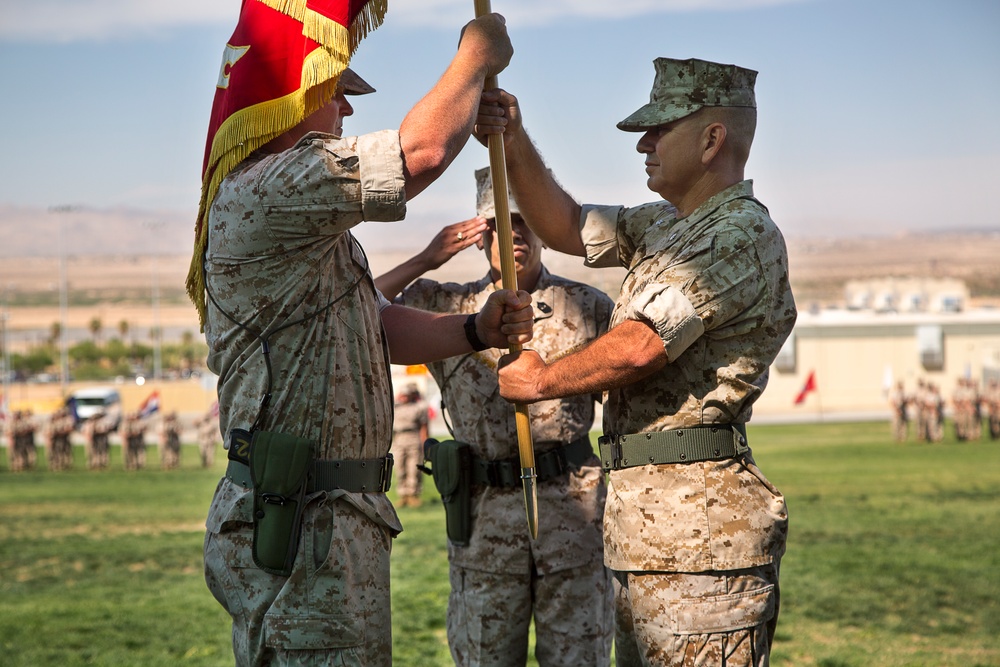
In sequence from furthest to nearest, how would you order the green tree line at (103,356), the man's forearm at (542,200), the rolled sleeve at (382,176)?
the green tree line at (103,356) → the man's forearm at (542,200) → the rolled sleeve at (382,176)

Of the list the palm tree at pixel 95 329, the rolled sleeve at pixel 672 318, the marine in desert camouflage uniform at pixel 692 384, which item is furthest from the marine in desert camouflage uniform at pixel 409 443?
the palm tree at pixel 95 329

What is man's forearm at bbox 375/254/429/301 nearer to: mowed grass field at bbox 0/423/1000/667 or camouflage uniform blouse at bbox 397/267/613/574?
camouflage uniform blouse at bbox 397/267/613/574

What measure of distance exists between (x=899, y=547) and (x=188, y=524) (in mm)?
10624

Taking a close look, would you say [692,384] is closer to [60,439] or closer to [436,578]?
[436,578]

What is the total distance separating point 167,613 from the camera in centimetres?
899

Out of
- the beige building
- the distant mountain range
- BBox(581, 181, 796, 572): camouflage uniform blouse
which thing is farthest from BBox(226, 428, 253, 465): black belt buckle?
the distant mountain range

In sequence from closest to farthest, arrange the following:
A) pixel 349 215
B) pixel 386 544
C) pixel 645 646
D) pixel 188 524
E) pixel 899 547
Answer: pixel 349 215 → pixel 386 544 → pixel 645 646 → pixel 899 547 → pixel 188 524

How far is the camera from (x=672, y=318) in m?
3.10

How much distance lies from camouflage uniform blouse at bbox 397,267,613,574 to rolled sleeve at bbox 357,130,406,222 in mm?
1959

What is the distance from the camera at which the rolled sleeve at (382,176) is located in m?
2.59

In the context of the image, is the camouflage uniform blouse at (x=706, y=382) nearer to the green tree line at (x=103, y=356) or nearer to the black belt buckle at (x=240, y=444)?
the black belt buckle at (x=240, y=444)

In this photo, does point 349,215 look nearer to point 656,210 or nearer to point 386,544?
point 386,544

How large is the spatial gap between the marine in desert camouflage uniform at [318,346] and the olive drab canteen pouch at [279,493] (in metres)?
0.04

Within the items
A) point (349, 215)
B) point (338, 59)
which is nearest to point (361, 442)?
point (349, 215)
